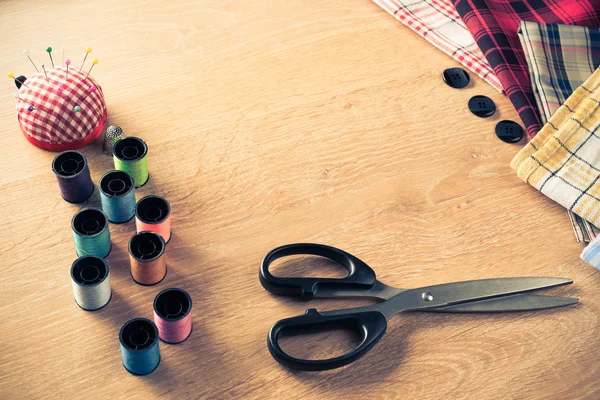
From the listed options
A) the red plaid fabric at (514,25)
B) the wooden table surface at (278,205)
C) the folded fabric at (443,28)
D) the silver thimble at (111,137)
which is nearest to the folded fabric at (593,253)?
the wooden table surface at (278,205)

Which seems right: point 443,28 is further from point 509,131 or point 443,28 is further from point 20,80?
point 20,80

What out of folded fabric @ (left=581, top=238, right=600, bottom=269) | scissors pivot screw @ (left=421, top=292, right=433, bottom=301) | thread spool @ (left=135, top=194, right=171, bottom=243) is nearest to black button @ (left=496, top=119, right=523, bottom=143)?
folded fabric @ (left=581, top=238, right=600, bottom=269)

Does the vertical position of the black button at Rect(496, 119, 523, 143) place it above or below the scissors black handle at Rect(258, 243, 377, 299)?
below

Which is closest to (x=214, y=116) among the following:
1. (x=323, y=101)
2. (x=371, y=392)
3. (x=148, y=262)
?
(x=323, y=101)

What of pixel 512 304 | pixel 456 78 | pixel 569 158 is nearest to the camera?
pixel 512 304

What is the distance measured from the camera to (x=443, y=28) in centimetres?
105

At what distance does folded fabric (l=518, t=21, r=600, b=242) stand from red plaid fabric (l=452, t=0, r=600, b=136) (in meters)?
0.01

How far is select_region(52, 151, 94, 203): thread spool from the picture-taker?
0.77 m

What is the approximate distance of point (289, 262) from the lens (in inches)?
31.1

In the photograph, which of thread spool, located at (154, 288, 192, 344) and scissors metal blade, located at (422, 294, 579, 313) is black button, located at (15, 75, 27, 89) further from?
scissors metal blade, located at (422, 294, 579, 313)

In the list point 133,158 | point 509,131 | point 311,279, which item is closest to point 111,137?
point 133,158

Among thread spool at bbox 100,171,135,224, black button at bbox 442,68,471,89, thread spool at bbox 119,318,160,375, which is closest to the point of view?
thread spool at bbox 119,318,160,375

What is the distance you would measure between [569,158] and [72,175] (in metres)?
0.62

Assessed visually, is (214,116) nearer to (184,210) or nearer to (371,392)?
(184,210)
